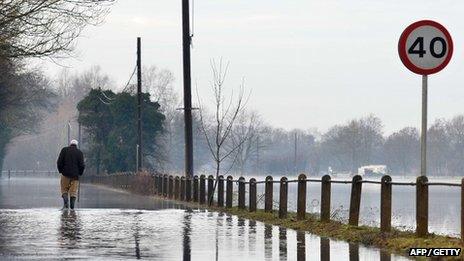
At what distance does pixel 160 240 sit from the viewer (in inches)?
714

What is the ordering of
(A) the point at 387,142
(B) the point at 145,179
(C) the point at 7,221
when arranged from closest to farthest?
(C) the point at 7,221 < (B) the point at 145,179 < (A) the point at 387,142

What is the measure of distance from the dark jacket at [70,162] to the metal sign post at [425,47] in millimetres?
15575

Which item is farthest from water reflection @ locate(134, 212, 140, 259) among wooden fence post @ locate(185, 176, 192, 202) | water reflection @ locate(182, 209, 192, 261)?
wooden fence post @ locate(185, 176, 192, 202)

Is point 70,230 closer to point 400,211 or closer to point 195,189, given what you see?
point 195,189

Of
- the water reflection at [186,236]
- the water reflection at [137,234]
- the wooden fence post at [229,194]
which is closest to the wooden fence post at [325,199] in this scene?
the water reflection at [186,236]

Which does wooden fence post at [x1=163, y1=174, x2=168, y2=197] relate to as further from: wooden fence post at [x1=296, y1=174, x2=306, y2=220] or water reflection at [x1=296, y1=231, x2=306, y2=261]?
water reflection at [x1=296, y1=231, x2=306, y2=261]

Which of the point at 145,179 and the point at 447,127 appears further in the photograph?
the point at 447,127

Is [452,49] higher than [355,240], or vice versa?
[452,49]

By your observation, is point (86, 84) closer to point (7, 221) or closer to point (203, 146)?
point (203, 146)

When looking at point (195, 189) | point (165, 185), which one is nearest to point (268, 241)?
point (195, 189)

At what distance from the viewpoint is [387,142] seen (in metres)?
185

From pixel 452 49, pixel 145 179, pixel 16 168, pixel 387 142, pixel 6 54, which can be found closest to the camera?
pixel 452 49

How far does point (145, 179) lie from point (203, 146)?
141410 millimetres

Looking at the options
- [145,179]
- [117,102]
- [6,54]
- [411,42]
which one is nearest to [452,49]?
[411,42]
